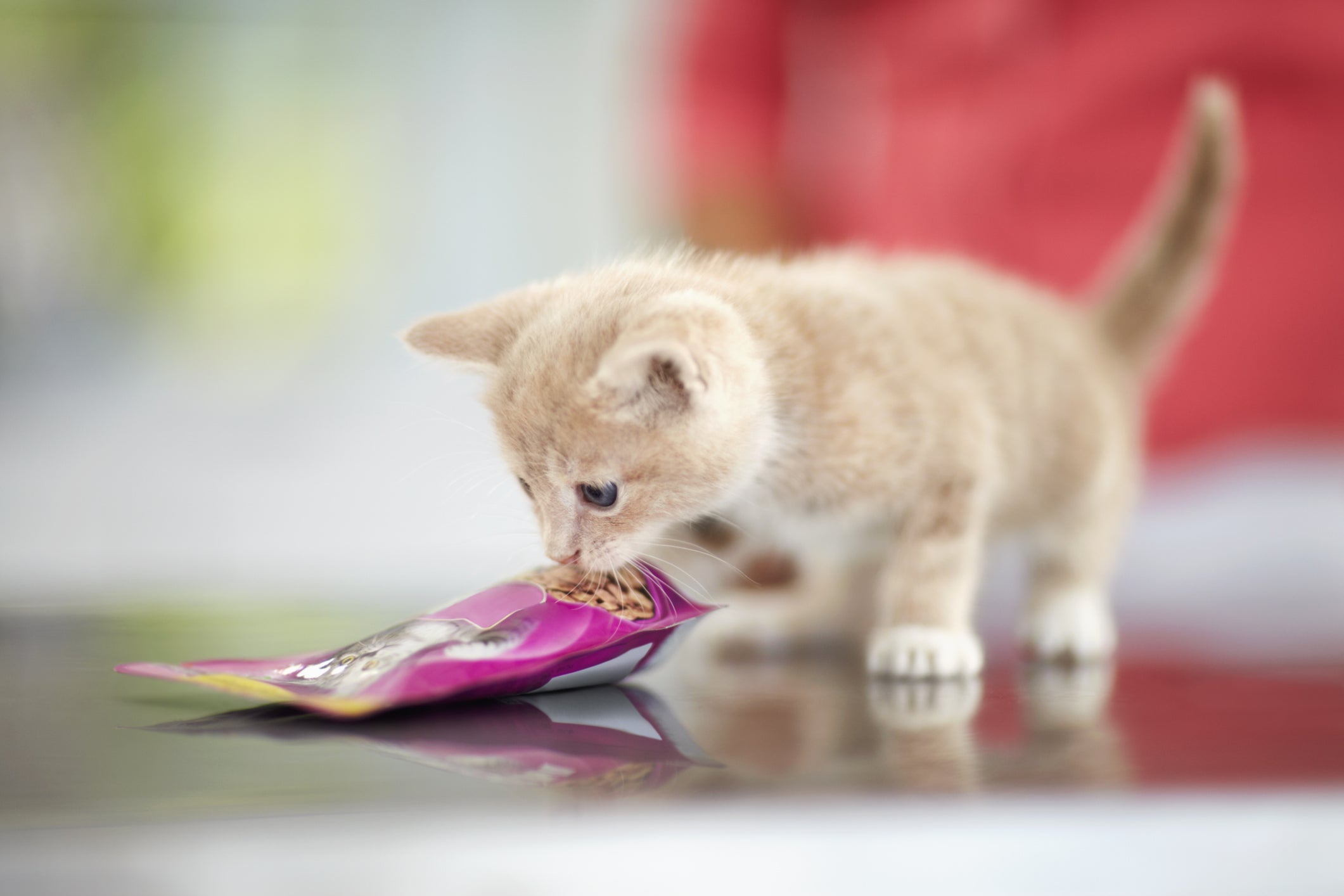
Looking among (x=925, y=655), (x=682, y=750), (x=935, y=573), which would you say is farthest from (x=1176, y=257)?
(x=682, y=750)

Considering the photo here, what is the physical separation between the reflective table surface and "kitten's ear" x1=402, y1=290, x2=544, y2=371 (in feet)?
1.18

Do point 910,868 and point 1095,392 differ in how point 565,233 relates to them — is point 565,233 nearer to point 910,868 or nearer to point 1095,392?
point 1095,392

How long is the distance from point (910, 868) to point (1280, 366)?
193 centimetres

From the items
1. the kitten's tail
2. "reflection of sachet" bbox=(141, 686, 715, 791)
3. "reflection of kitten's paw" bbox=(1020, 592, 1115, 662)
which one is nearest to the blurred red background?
the kitten's tail

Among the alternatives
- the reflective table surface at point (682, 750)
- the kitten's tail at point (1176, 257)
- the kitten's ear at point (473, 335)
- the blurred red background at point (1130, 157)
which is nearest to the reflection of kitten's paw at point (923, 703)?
the reflective table surface at point (682, 750)

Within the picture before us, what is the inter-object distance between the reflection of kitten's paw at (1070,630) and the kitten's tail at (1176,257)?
39cm

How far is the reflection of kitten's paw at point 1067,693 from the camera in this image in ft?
2.43

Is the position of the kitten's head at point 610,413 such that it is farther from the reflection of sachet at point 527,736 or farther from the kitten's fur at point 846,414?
the reflection of sachet at point 527,736

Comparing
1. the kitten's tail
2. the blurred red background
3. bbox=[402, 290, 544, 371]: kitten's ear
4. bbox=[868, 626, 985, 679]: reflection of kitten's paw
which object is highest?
the blurred red background

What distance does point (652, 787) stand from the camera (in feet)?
1.80

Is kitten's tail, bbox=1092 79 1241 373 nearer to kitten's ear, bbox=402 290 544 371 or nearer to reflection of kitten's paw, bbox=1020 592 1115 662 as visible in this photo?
reflection of kitten's paw, bbox=1020 592 1115 662

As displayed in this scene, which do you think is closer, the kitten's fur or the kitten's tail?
the kitten's fur

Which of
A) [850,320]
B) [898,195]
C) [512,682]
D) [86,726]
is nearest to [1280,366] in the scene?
[898,195]

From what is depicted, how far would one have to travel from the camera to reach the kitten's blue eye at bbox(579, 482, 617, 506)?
3.24 feet
